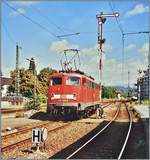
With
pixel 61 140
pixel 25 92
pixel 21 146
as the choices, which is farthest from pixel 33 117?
pixel 25 92

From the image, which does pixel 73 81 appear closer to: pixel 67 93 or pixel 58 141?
pixel 67 93

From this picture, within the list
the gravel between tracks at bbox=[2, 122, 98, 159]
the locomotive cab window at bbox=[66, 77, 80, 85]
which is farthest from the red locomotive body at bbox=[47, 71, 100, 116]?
the gravel between tracks at bbox=[2, 122, 98, 159]

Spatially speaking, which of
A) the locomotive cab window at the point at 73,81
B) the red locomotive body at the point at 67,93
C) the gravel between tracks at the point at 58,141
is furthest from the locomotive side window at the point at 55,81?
the gravel between tracks at the point at 58,141

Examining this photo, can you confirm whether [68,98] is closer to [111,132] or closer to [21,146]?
[111,132]

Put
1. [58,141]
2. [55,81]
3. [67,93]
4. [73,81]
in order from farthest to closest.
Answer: [55,81], [73,81], [67,93], [58,141]

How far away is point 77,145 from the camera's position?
578 inches

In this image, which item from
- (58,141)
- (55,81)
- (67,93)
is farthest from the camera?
(55,81)

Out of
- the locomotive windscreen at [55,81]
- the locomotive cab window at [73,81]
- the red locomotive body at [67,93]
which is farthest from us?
the locomotive windscreen at [55,81]

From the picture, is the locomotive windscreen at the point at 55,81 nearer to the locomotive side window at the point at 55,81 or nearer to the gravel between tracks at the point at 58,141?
the locomotive side window at the point at 55,81

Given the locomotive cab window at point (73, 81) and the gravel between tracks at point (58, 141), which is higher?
the locomotive cab window at point (73, 81)

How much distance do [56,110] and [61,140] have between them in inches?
342

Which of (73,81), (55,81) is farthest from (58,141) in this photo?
(55,81)

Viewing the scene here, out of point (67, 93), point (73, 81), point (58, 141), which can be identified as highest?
point (73, 81)

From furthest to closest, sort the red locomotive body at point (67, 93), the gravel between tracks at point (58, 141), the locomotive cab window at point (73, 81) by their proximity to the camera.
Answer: the locomotive cab window at point (73, 81)
the red locomotive body at point (67, 93)
the gravel between tracks at point (58, 141)
